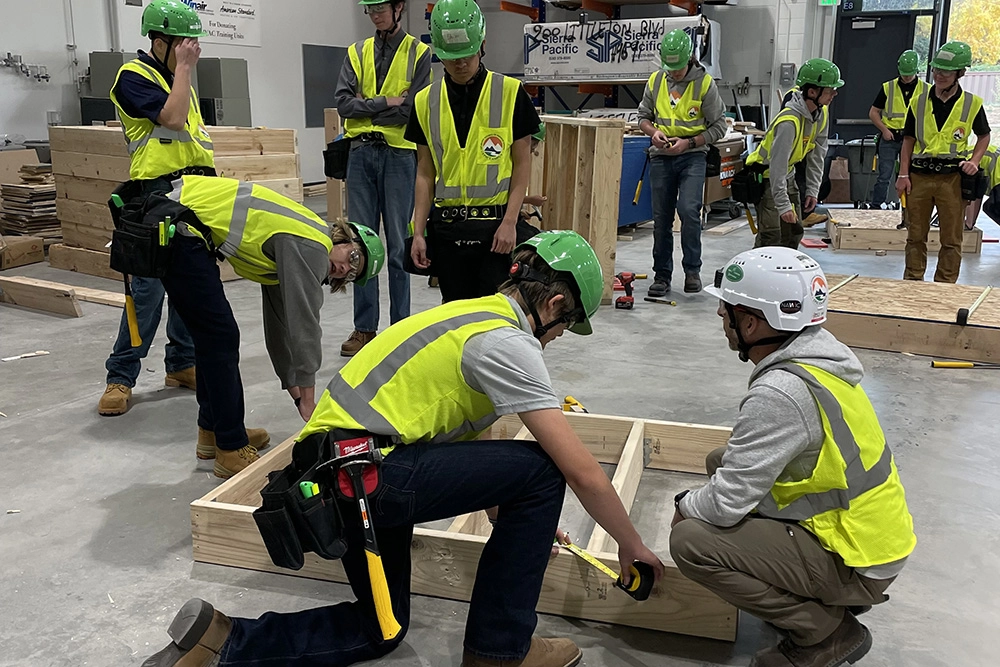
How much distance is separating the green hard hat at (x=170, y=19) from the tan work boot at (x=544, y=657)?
111 inches

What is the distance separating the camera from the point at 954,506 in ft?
9.95

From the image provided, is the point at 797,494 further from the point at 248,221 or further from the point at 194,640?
the point at 248,221

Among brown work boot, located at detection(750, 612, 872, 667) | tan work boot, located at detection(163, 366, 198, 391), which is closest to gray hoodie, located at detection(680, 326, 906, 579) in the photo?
brown work boot, located at detection(750, 612, 872, 667)

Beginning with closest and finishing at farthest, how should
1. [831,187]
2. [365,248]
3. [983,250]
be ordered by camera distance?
1. [365,248]
2. [983,250]
3. [831,187]

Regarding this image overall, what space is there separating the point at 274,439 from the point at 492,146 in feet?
5.04

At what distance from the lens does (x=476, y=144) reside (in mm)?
3605

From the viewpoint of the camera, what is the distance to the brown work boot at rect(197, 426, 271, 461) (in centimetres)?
334

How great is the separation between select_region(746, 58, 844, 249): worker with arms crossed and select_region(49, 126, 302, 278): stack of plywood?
151 inches

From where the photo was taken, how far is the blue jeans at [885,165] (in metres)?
9.37

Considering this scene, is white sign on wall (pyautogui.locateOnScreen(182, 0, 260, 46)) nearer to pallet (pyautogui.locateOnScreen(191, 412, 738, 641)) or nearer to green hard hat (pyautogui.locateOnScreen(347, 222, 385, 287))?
green hard hat (pyautogui.locateOnScreen(347, 222, 385, 287))

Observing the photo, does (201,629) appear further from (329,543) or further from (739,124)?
(739,124)

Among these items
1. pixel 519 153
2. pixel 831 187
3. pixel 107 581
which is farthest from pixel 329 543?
pixel 831 187

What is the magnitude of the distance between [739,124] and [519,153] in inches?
295

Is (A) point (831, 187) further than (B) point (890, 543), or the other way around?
(A) point (831, 187)
